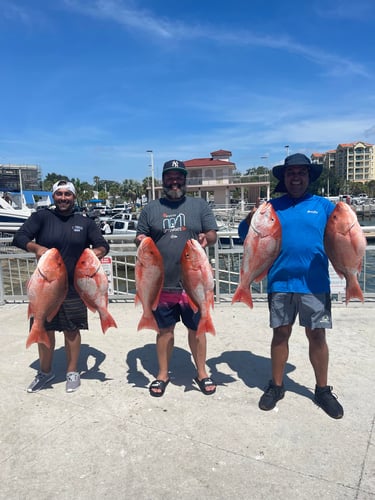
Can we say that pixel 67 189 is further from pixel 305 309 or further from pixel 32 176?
pixel 32 176

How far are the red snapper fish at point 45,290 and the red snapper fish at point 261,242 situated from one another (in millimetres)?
1573

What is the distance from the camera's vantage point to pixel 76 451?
8.70ft

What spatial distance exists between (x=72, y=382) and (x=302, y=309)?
92.7 inches

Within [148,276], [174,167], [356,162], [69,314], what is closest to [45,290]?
[69,314]

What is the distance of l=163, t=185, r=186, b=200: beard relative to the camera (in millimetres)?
3362

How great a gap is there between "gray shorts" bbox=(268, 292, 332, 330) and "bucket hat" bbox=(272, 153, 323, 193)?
0.95m

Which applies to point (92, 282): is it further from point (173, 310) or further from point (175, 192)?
point (175, 192)

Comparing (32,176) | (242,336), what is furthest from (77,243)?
(32,176)

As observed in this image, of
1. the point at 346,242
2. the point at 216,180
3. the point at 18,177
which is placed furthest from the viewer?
the point at 18,177

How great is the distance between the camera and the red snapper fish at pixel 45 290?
2992 millimetres

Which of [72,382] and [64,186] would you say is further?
[72,382]

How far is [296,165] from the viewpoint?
3.02 metres

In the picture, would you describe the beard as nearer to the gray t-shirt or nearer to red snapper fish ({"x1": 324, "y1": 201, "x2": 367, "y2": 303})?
the gray t-shirt

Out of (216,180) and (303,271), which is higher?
(216,180)
